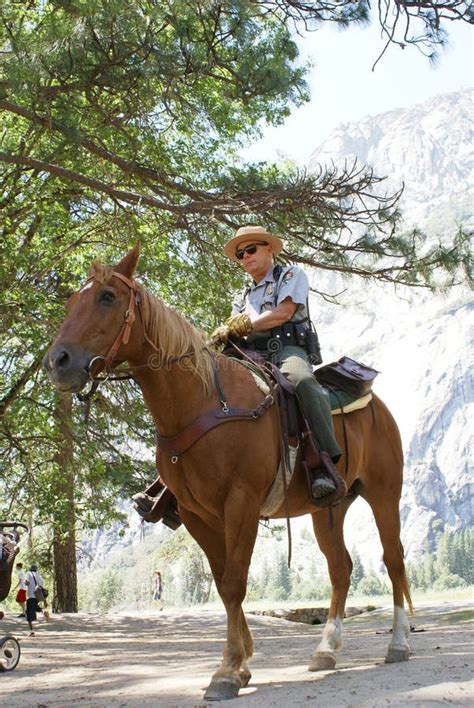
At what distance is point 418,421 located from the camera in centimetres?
12812

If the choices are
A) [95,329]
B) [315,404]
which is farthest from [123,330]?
[315,404]

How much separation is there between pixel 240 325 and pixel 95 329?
1323mm

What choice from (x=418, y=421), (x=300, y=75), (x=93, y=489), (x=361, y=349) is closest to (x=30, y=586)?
(x=93, y=489)

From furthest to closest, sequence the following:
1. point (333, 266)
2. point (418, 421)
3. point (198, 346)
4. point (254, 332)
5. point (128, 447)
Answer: point (418, 421) → point (128, 447) → point (333, 266) → point (254, 332) → point (198, 346)

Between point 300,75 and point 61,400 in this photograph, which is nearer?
point 300,75

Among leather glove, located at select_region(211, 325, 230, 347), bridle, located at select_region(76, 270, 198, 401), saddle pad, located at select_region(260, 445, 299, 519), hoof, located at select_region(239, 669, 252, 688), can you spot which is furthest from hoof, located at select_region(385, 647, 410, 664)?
bridle, located at select_region(76, 270, 198, 401)

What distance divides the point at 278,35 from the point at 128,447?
34.7 feet

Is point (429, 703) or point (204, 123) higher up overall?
point (204, 123)

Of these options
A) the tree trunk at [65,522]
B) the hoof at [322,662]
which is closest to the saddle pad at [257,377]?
the hoof at [322,662]

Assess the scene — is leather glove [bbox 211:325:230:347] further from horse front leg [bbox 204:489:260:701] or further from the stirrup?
horse front leg [bbox 204:489:260:701]

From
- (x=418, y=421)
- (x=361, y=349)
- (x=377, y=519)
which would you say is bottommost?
(x=377, y=519)

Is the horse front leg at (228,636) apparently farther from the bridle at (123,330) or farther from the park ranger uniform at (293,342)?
the bridle at (123,330)

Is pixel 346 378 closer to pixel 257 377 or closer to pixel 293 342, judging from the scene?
pixel 293 342

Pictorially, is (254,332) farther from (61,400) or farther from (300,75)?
(61,400)
